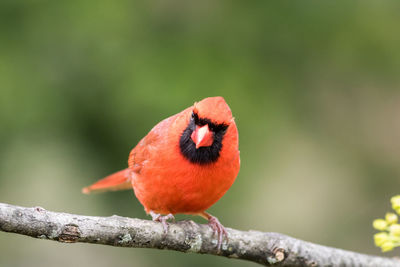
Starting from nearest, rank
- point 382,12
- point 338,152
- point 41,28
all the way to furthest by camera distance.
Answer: point 41,28, point 382,12, point 338,152

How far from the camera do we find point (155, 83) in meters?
3.65

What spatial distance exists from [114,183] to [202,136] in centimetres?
110

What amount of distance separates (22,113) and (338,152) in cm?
259

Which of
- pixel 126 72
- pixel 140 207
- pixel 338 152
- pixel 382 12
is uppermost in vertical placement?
pixel 382 12

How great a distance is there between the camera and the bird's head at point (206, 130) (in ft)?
8.91

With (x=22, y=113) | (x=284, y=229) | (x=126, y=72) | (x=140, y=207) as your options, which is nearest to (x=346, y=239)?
(x=284, y=229)

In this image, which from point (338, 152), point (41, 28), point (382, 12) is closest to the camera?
point (41, 28)

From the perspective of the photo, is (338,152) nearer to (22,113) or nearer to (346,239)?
(346,239)

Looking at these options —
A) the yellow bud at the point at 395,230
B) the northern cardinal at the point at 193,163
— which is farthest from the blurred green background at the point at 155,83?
the yellow bud at the point at 395,230

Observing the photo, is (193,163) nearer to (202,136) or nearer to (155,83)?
(202,136)

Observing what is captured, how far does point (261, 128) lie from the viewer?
12.5ft

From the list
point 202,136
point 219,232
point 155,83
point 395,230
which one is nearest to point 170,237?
point 219,232

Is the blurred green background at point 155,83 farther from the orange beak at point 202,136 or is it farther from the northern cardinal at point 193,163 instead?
the orange beak at point 202,136

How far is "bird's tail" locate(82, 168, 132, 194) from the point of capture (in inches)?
140
